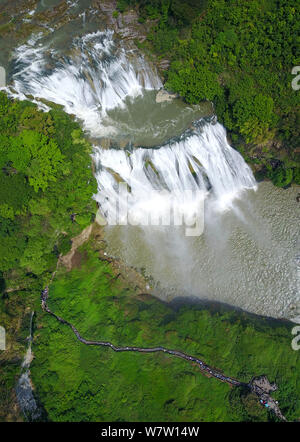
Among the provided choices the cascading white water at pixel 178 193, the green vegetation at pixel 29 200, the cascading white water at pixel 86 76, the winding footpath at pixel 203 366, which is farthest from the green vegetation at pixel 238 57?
the winding footpath at pixel 203 366

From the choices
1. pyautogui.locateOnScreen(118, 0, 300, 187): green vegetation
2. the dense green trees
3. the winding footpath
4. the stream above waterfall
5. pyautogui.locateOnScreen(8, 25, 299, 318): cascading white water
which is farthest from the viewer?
pyautogui.locateOnScreen(8, 25, 299, 318): cascading white water

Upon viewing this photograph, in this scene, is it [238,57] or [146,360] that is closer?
[146,360]

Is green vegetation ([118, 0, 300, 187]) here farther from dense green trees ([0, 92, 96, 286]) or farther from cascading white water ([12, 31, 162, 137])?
dense green trees ([0, 92, 96, 286])

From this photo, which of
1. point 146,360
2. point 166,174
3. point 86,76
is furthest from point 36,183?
point 146,360

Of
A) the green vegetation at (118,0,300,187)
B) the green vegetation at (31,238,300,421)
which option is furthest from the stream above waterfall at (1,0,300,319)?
the green vegetation at (31,238,300,421)

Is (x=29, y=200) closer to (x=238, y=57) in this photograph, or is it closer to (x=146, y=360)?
(x=146, y=360)

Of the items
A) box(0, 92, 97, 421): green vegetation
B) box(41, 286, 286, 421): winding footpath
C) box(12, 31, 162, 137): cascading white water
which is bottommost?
box(41, 286, 286, 421): winding footpath
